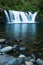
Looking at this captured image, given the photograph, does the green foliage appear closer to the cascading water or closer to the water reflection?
the cascading water

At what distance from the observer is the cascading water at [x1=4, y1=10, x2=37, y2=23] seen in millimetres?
30828

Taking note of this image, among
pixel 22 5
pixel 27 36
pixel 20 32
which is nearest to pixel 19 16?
pixel 22 5

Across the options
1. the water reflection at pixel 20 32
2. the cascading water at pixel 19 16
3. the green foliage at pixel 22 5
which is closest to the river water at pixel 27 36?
the water reflection at pixel 20 32

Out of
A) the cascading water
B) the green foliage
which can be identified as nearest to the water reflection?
the cascading water

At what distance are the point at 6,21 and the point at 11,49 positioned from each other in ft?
70.2

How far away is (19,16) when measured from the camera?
105 ft

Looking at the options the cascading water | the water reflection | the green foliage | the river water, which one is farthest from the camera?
the green foliage

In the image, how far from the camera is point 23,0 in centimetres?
3766

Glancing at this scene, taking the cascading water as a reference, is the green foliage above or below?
above

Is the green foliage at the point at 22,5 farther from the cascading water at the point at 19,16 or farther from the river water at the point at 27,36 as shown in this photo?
the river water at the point at 27,36

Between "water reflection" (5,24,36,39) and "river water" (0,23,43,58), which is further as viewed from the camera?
"water reflection" (5,24,36,39)

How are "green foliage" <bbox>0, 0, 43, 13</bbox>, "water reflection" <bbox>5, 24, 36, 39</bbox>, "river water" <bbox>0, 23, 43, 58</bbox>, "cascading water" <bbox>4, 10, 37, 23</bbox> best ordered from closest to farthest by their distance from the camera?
1. "river water" <bbox>0, 23, 43, 58</bbox>
2. "water reflection" <bbox>5, 24, 36, 39</bbox>
3. "cascading water" <bbox>4, 10, 37, 23</bbox>
4. "green foliage" <bbox>0, 0, 43, 13</bbox>

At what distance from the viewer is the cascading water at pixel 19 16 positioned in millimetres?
30828

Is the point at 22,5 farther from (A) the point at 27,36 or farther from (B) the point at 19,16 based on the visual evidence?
(A) the point at 27,36
